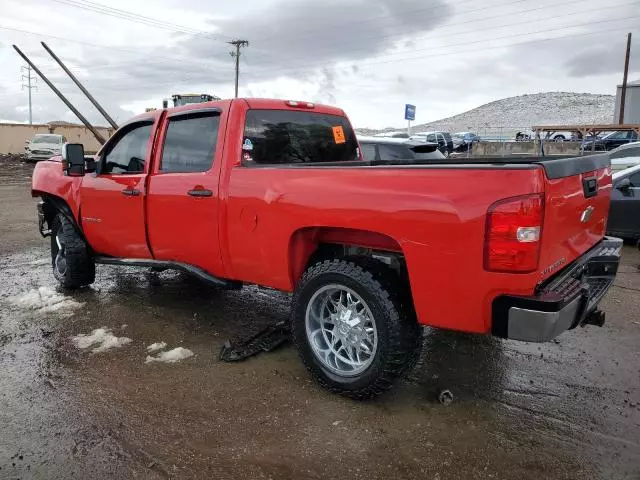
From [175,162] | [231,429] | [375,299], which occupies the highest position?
[175,162]

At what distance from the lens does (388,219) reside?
9.59 ft

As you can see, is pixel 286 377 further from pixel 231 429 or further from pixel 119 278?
pixel 119 278

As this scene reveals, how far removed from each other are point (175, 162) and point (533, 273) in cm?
302

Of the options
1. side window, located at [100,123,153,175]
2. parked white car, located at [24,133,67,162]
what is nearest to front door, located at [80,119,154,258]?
side window, located at [100,123,153,175]

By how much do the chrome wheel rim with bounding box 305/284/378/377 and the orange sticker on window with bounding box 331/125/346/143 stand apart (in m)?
1.87

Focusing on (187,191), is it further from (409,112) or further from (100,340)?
(409,112)

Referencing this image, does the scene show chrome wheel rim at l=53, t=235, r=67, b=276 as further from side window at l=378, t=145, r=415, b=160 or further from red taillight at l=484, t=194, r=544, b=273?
side window at l=378, t=145, r=415, b=160

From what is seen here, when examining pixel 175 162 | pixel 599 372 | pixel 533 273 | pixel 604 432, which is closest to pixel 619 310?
pixel 599 372

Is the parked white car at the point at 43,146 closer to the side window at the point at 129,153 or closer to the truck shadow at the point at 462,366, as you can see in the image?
the side window at the point at 129,153

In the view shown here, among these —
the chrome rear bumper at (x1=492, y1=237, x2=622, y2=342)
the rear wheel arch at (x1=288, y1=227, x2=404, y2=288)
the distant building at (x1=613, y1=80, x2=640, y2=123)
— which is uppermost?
the distant building at (x1=613, y1=80, x2=640, y2=123)

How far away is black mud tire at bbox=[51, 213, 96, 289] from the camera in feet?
17.9

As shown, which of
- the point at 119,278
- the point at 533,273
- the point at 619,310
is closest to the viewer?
the point at 533,273

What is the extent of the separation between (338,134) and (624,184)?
531cm

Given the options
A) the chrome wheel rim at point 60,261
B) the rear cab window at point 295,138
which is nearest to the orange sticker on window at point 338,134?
the rear cab window at point 295,138
